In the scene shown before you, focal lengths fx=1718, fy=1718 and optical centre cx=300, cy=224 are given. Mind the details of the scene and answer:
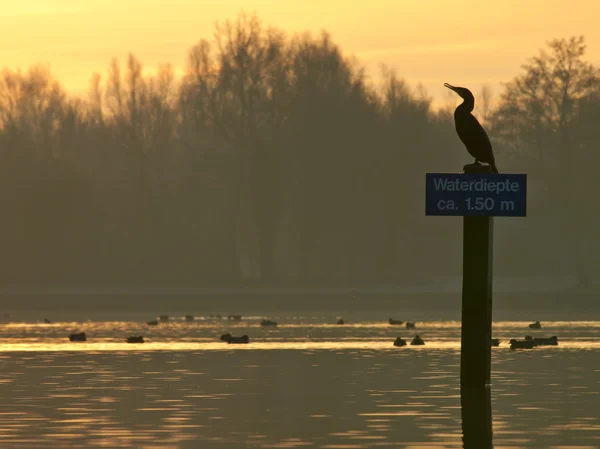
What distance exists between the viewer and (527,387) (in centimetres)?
2500

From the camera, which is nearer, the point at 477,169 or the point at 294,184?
the point at 477,169

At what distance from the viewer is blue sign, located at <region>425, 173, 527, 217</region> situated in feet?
80.1

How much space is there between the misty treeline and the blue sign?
2514 inches

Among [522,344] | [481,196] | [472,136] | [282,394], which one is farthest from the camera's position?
[522,344]

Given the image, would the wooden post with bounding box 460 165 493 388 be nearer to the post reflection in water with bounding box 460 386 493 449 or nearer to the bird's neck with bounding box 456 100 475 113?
the post reflection in water with bounding box 460 386 493 449

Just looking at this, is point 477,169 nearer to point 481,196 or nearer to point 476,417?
point 481,196

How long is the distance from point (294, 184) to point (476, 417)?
258 ft

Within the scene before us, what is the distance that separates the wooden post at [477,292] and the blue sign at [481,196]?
0.34 metres

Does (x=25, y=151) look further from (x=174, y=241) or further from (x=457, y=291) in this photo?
(x=457, y=291)

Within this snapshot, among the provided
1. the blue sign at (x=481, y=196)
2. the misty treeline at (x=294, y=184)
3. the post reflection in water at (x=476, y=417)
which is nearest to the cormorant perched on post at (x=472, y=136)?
the blue sign at (x=481, y=196)

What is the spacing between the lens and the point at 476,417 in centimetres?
2042

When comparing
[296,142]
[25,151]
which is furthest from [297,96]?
[25,151]

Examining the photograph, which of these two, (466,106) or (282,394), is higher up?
(466,106)

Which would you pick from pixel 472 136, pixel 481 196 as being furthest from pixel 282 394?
pixel 472 136
